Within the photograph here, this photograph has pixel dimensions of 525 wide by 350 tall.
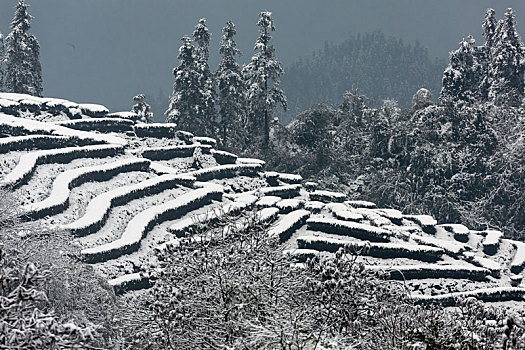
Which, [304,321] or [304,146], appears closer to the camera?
[304,321]

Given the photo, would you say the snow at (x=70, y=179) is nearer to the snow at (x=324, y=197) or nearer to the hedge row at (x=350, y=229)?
the snow at (x=324, y=197)

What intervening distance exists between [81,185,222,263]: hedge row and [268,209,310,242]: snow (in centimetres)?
468

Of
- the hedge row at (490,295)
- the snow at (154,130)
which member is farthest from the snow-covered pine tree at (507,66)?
the hedge row at (490,295)

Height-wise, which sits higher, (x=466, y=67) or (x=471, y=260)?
(x=466, y=67)

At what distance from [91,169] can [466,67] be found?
1488 inches

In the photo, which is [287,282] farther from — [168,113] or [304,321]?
[168,113]

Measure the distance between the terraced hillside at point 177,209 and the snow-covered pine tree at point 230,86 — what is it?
13489 mm

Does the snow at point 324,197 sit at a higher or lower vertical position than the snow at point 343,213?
higher

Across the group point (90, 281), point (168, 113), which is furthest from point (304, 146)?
point (90, 281)

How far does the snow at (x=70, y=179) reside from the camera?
2827 cm

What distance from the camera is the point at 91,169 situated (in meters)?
34.2

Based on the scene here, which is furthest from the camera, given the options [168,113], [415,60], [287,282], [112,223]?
[415,60]

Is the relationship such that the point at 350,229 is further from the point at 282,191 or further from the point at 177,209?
the point at 282,191

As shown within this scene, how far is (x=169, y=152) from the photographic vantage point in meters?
43.2
